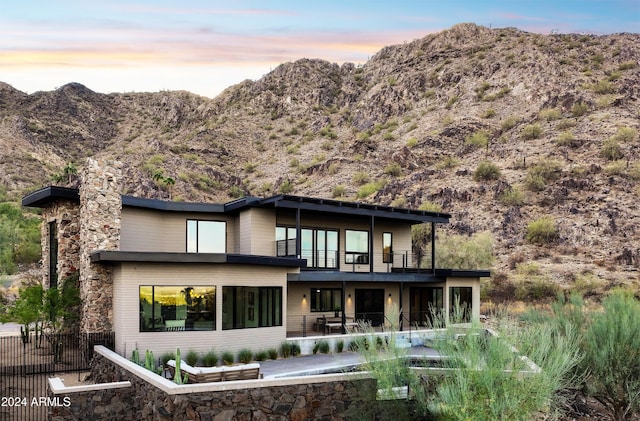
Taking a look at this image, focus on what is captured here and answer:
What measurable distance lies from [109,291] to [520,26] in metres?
81.0

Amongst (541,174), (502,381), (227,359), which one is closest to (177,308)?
(227,359)

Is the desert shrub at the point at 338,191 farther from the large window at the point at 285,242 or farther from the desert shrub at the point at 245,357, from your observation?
the desert shrub at the point at 245,357

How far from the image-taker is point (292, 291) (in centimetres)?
2625

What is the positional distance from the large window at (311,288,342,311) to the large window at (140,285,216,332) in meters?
7.74

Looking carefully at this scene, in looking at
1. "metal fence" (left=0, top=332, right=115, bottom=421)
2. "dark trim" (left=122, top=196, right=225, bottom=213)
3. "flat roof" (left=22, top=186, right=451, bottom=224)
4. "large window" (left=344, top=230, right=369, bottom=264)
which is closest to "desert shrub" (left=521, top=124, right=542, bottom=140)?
"large window" (left=344, top=230, right=369, bottom=264)

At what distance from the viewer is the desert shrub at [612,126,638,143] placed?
55400 millimetres

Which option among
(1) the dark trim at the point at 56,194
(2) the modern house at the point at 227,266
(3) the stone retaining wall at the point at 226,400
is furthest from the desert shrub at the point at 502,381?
(1) the dark trim at the point at 56,194

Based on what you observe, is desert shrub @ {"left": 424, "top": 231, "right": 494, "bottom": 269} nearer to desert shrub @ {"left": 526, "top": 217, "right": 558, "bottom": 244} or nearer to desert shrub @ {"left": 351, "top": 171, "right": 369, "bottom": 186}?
desert shrub @ {"left": 526, "top": 217, "right": 558, "bottom": 244}

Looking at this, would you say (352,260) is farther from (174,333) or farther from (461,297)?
(174,333)

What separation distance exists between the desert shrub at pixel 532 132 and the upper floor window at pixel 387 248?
36519 millimetres

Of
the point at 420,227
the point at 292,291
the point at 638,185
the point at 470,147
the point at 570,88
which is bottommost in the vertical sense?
the point at 292,291

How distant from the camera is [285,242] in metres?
25.4

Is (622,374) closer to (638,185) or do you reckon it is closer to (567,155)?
(638,185)

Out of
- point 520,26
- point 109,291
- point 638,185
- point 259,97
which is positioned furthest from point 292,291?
point 520,26
